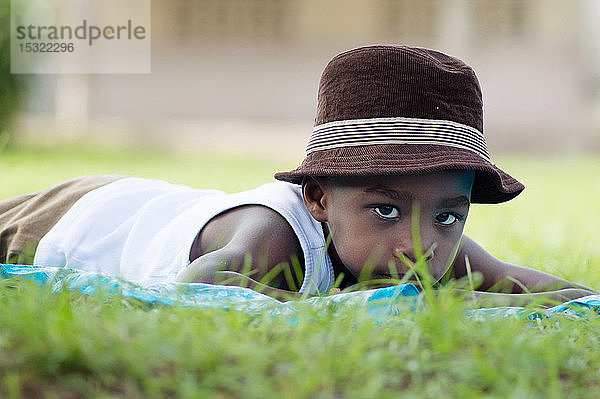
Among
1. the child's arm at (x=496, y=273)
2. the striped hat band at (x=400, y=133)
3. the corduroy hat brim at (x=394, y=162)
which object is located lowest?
the child's arm at (x=496, y=273)

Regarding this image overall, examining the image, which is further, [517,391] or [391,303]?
[391,303]

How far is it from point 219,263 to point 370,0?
12580 millimetres

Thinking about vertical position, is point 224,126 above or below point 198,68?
below

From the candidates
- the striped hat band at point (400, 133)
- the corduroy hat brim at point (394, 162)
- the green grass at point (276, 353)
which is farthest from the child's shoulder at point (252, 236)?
the green grass at point (276, 353)

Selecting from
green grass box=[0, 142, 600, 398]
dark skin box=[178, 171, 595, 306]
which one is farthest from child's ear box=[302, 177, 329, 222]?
green grass box=[0, 142, 600, 398]

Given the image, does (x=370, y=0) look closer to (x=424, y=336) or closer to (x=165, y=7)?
Answer: (x=165, y=7)

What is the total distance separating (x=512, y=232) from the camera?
4348 mm

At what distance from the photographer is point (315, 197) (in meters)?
2.50

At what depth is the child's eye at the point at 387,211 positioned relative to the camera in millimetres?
2291

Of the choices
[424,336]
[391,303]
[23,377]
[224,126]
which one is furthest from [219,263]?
[224,126]

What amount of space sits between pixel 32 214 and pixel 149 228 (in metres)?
0.55

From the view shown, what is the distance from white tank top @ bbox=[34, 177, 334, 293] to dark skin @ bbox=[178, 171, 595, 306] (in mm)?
54

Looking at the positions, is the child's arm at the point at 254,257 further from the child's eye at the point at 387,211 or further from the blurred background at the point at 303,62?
the blurred background at the point at 303,62

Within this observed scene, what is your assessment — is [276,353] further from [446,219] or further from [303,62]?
→ [303,62]
